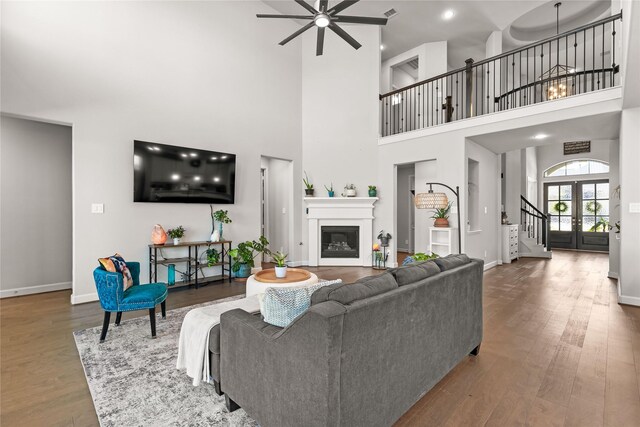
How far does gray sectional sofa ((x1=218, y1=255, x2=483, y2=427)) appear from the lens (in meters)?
1.28

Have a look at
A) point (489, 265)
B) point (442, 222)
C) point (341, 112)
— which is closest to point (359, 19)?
point (341, 112)

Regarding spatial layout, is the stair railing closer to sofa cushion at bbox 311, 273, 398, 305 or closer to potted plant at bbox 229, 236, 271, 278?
potted plant at bbox 229, 236, 271, 278

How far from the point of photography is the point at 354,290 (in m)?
1.49

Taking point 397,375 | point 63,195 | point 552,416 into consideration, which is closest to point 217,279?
point 63,195

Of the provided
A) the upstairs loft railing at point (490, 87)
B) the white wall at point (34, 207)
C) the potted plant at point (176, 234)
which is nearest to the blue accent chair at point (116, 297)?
the potted plant at point (176, 234)

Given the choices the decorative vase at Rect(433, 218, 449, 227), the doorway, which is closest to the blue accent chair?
the doorway

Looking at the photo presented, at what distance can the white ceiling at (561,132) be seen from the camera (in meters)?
4.50

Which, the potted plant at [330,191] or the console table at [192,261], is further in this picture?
the potted plant at [330,191]

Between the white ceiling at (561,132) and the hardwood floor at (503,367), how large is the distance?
2.53m

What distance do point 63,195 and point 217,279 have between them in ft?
8.59

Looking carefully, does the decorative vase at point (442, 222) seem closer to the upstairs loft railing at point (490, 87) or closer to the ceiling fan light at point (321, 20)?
the upstairs loft railing at point (490, 87)

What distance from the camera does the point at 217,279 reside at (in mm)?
5227

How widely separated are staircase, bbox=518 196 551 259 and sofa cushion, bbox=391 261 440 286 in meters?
7.58

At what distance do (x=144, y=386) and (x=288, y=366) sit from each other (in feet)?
4.39
